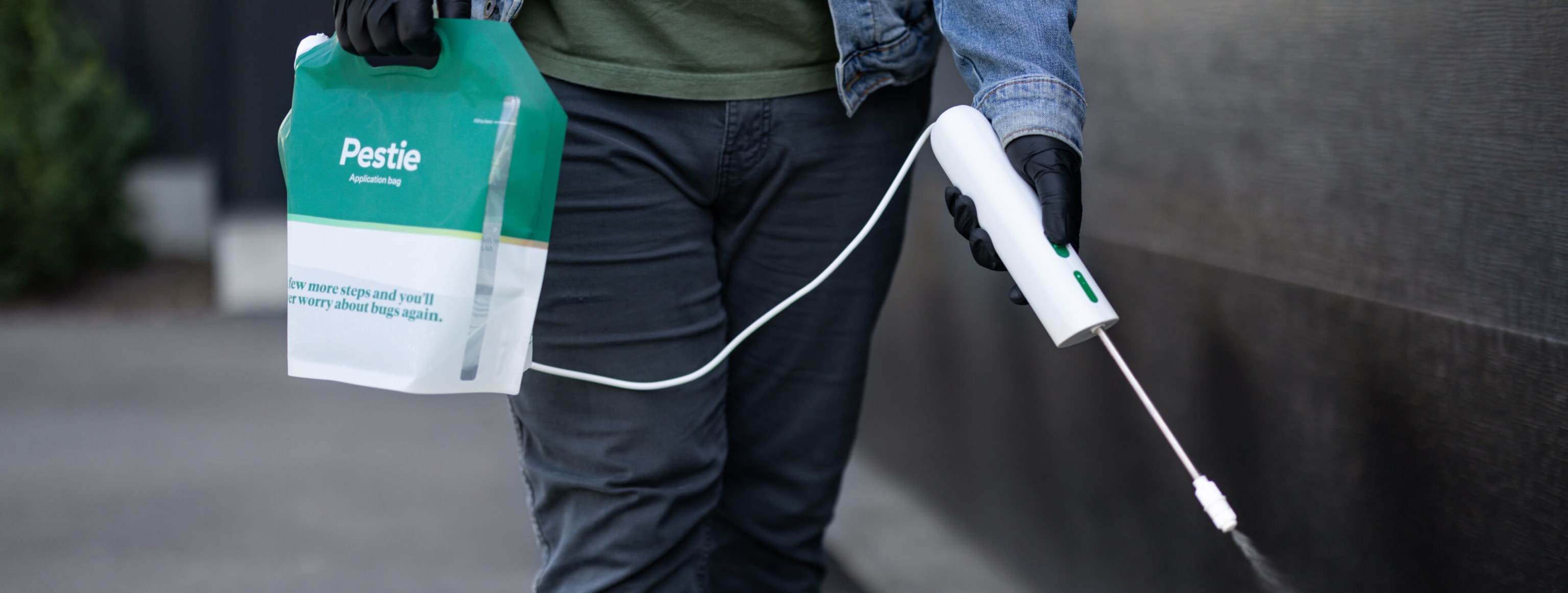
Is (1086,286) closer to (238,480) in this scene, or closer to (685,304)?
(685,304)

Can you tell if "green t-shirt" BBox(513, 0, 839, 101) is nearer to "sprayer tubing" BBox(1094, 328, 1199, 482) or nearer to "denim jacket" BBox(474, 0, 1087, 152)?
"denim jacket" BBox(474, 0, 1087, 152)

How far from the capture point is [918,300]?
279 centimetres

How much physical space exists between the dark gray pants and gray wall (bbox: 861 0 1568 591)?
1.46 feet

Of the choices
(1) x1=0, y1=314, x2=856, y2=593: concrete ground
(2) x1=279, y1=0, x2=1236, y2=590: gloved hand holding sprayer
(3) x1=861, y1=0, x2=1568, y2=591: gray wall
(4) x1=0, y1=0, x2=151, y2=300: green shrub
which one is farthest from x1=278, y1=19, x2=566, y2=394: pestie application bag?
(4) x1=0, y1=0, x2=151, y2=300: green shrub

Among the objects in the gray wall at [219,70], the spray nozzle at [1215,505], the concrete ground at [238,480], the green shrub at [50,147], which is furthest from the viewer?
the gray wall at [219,70]

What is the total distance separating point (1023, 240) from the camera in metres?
1.28

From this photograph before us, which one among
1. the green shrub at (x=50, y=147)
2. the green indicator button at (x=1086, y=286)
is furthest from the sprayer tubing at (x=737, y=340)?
the green shrub at (x=50, y=147)

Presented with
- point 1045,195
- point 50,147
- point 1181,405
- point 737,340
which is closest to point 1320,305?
point 1181,405

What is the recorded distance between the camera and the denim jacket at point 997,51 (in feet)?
4.31

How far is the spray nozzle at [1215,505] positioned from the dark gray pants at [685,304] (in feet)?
2.08

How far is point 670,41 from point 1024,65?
0.41 metres

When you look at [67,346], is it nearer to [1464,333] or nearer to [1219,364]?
[1219,364]

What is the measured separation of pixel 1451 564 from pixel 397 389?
3.89ft

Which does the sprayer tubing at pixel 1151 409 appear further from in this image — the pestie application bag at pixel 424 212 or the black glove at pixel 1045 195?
the pestie application bag at pixel 424 212
